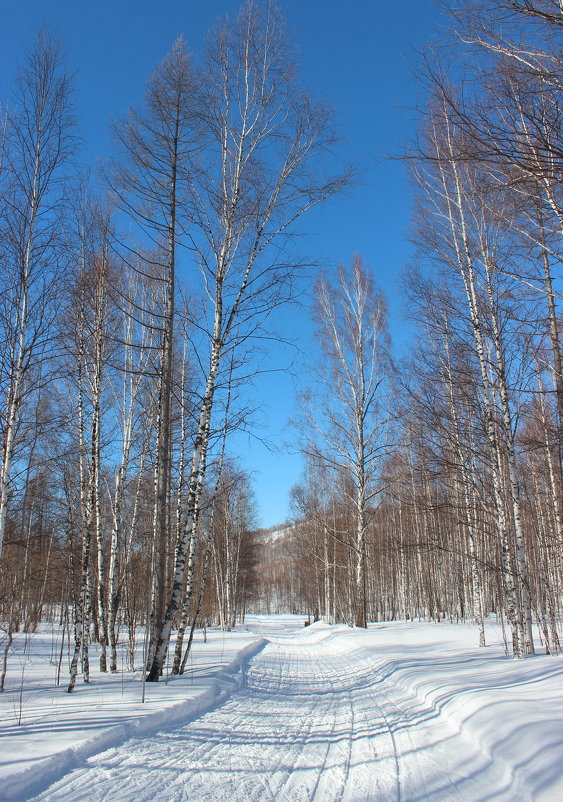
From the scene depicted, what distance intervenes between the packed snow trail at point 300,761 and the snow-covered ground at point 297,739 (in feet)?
0.05

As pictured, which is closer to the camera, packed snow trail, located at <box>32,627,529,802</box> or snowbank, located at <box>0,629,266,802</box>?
packed snow trail, located at <box>32,627,529,802</box>

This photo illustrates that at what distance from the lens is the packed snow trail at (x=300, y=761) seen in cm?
344

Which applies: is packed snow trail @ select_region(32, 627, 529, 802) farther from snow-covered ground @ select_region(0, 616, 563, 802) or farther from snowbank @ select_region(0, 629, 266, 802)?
snowbank @ select_region(0, 629, 266, 802)

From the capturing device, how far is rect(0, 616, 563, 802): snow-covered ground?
3.47 metres

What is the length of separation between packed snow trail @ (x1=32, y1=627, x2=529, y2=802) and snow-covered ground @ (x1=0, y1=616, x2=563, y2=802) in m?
0.01

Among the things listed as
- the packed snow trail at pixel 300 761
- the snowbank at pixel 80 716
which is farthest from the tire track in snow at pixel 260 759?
the snowbank at pixel 80 716

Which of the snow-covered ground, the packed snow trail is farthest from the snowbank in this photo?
the packed snow trail

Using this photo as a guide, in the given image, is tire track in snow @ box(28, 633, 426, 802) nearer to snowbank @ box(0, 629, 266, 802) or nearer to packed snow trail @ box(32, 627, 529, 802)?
packed snow trail @ box(32, 627, 529, 802)

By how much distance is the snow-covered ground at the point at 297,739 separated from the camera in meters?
3.47

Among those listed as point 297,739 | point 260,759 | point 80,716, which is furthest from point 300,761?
point 80,716

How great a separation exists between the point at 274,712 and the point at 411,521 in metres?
24.6

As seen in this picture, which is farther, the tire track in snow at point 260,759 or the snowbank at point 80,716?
the snowbank at point 80,716

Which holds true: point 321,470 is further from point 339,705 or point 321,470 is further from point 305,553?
point 339,705

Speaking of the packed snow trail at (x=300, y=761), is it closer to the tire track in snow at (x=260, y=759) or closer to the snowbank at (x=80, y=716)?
the tire track in snow at (x=260, y=759)
